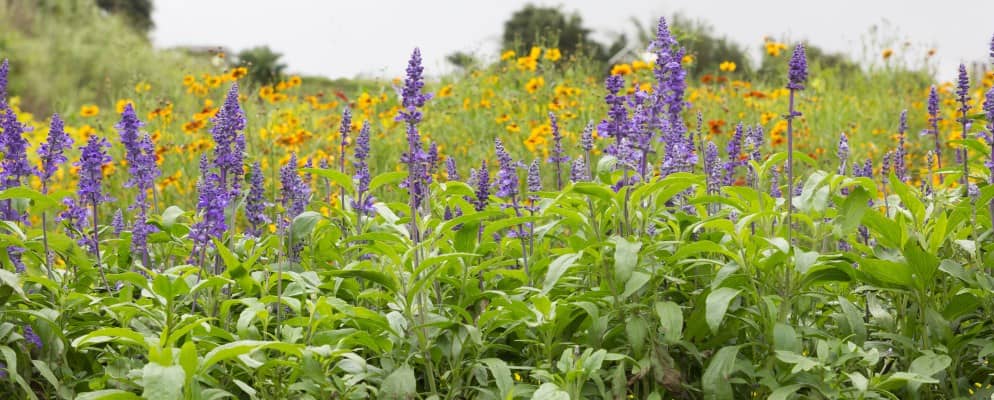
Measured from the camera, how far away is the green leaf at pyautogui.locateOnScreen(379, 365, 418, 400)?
2.68 metres

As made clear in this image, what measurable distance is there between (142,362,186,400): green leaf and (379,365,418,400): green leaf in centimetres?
58

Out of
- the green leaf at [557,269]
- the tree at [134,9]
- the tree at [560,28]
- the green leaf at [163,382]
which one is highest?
the tree at [134,9]

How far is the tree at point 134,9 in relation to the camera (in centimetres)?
2950

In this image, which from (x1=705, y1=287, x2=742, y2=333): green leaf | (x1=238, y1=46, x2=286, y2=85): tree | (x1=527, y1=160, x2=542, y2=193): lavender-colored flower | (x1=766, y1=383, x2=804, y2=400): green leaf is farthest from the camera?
(x1=238, y1=46, x2=286, y2=85): tree

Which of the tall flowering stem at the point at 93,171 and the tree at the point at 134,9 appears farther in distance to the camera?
the tree at the point at 134,9

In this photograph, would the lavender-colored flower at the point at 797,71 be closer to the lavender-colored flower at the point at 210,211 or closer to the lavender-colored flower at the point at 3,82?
the lavender-colored flower at the point at 210,211

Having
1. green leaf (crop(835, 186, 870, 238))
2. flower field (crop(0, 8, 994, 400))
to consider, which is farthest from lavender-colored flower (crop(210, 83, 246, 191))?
green leaf (crop(835, 186, 870, 238))

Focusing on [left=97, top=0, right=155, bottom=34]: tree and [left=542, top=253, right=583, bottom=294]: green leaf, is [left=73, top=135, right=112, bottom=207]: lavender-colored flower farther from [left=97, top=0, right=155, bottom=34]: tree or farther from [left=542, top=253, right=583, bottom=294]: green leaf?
[left=97, top=0, right=155, bottom=34]: tree

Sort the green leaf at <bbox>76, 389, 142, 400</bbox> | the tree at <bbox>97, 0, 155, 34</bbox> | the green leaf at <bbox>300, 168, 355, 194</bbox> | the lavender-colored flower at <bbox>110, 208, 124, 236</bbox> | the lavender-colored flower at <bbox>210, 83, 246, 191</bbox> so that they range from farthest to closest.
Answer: the tree at <bbox>97, 0, 155, 34</bbox>
the lavender-colored flower at <bbox>110, 208, 124, 236</bbox>
the lavender-colored flower at <bbox>210, 83, 246, 191</bbox>
the green leaf at <bbox>300, 168, 355, 194</bbox>
the green leaf at <bbox>76, 389, 142, 400</bbox>

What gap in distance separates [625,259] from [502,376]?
0.46 metres

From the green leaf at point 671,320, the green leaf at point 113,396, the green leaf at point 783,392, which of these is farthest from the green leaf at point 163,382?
the green leaf at point 783,392

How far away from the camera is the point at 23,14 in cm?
2208

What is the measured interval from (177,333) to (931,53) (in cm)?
1266

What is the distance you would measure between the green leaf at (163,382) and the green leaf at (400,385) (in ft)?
1.92
